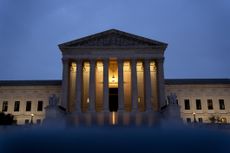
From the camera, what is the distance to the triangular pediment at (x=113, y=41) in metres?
47.9

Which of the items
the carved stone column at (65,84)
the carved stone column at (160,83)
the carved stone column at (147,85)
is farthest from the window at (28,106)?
the carved stone column at (160,83)

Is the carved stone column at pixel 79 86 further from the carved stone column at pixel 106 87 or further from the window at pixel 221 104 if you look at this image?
the window at pixel 221 104

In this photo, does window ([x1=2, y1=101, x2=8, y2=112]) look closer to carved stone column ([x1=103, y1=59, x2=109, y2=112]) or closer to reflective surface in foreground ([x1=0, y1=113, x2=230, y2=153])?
carved stone column ([x1=103, y1=59, x2=109, y2=112])

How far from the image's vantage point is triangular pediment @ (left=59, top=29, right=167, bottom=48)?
4788cm

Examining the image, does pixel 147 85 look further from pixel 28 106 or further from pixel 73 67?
pixel 28 106

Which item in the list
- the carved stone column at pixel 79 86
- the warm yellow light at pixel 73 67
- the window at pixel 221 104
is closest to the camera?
the carved stone column at pixel 79 86

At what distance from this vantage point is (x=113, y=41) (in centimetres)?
4803

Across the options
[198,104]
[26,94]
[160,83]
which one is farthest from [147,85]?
[26,94]

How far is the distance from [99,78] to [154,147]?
4737cm

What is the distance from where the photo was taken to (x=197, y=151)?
18.0 ft

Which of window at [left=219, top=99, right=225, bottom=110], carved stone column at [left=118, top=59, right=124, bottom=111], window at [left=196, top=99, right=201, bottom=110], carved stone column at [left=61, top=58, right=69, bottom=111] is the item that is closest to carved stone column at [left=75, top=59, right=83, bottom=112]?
carved stone column at [left=61, top=58, right=69, bottom=111]

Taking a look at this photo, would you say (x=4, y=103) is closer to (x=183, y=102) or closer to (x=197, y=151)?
(x=183, y=102)

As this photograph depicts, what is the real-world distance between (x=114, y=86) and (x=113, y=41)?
9968 mm

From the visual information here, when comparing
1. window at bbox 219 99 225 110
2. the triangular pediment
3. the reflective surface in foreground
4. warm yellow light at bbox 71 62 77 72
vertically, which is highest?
the triangular pediment
